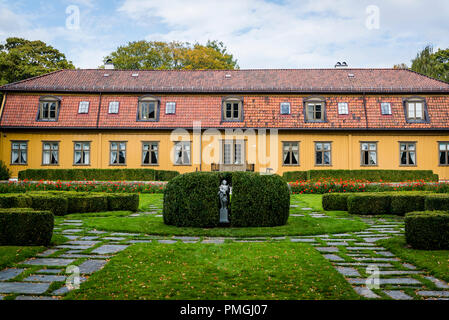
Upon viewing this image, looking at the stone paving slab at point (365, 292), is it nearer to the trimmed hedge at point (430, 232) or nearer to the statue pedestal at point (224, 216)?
the trimmed hedge at point (430, 232)

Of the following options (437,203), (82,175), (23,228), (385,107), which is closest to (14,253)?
(23,228)

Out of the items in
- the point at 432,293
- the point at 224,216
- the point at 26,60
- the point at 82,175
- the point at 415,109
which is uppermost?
the point at 26,60

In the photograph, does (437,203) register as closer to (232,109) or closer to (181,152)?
(232,109)

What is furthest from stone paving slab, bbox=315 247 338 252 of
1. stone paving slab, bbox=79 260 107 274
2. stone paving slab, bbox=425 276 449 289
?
stone paving slab, bbox=79 260 107 274

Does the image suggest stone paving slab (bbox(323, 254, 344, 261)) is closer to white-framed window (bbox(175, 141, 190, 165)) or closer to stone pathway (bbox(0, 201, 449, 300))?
stone pathway (bbox(0, 201, 449, 300))

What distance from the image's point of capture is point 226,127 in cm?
2305

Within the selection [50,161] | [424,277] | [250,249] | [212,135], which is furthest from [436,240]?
[50,161]

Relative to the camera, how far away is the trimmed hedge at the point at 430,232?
6523mm

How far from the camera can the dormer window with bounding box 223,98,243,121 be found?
2358cm

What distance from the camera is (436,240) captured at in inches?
258

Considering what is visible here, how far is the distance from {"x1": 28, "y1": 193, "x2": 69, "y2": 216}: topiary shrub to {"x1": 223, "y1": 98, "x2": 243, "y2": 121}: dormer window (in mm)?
14237

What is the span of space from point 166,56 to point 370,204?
33.8 metres

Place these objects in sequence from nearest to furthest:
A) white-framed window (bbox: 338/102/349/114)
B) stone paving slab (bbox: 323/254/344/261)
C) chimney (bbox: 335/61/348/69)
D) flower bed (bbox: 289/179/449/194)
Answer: stone paving slab (bbox: 323/254/344/261) < flower bed (bbox: 289/179/449/194) < white-framed window (bbox: 338/102/349/114) < chimney (bbox: 335/61/348/69)

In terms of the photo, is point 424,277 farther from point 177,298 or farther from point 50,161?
point 50,161
